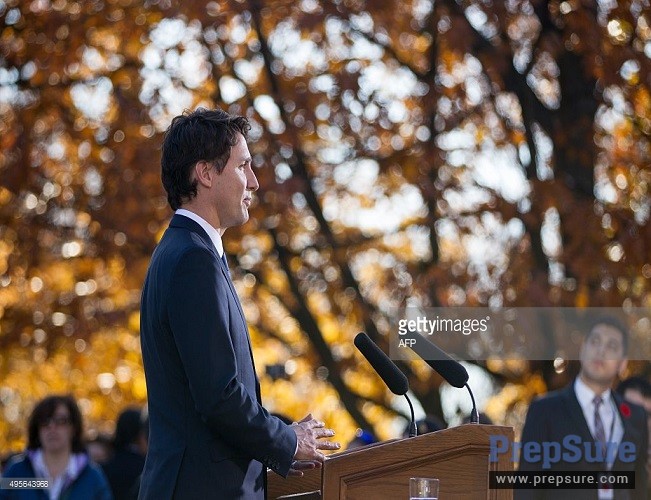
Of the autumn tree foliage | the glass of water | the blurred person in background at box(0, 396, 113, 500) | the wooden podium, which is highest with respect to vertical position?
the autumn tree foliage

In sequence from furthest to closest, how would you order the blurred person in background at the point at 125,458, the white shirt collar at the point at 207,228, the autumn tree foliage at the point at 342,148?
the autumn tree foliage at the point at 342,148, the blurred person in background at the point at 125,458, the white shirt collar at the point at 207,228

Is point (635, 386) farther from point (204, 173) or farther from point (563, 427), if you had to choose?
point (204, 173)

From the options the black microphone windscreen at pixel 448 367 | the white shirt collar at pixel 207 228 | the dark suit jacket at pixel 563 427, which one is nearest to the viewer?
the white shirt collar at pixel 207 228

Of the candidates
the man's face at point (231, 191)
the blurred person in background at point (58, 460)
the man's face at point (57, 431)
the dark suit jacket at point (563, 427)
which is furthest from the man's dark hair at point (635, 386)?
the man's face at point (231, 191)

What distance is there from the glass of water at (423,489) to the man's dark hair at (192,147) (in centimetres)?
117

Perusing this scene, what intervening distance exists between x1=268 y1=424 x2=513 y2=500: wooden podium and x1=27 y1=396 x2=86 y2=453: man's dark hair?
4176 millimetres

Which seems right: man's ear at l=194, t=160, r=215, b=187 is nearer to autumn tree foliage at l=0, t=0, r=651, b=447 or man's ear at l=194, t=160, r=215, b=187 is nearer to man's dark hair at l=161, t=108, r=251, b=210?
man's dark hair at l=161, t=108, r=251, b=210

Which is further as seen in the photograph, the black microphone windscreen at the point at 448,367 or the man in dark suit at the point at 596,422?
the man in dark suit at the point at 596,422

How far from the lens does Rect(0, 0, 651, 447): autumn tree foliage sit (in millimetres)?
9867

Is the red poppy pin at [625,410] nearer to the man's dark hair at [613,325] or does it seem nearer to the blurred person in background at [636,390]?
the man's dark hair at [613,325]

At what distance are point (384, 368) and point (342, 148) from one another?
7.23m

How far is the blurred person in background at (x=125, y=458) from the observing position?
8.17 meters

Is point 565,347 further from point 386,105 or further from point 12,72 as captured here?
point 12,72

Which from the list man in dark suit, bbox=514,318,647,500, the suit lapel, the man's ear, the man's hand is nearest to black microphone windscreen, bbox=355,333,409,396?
the man's hand
